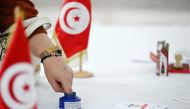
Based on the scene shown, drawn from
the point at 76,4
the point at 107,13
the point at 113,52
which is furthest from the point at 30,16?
the point at 107,13

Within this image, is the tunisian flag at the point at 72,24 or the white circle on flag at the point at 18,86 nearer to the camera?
the white circle on flag at the point at 18,86

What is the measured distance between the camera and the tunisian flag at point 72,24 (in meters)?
1.54

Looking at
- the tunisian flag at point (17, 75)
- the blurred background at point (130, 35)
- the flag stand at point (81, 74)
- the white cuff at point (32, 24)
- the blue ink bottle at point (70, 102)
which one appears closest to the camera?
the tunisian flag at point (17, 75)

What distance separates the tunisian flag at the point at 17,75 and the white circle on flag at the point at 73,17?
776 mm

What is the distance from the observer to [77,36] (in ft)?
5.14

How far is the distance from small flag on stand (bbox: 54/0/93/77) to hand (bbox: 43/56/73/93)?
40 centimetres

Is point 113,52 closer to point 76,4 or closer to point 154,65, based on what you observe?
point 154,65

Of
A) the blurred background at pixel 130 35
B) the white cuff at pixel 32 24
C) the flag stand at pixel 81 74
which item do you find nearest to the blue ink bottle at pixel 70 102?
the white cuff at pixel 32 24

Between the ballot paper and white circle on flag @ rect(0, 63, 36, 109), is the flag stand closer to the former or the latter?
the ballot paper

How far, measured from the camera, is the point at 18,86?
0.77 metres

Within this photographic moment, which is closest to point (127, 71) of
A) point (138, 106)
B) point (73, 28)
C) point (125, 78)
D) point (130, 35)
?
point (125, 78)

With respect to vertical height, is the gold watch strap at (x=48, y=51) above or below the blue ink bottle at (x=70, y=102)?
above

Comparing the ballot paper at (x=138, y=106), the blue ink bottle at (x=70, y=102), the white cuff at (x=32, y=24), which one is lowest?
the ballot paper at (x=138, y=106)

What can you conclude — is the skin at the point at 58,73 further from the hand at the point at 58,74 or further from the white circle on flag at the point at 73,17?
the white circle on flag at the point at 73,17
